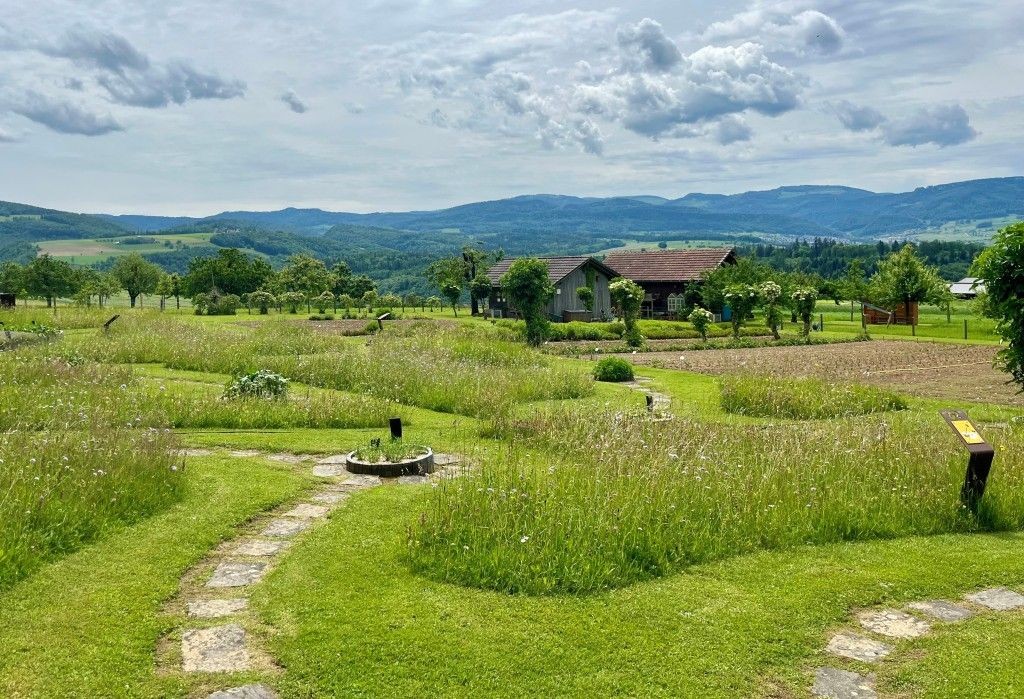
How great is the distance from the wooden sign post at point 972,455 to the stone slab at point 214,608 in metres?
6.68

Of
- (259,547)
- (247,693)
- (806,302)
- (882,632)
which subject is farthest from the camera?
(806,302)

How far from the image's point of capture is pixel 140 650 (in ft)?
17.5

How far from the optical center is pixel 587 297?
5100 cm

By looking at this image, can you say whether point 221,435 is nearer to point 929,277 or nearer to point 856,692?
point 856,692

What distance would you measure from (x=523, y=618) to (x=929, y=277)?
5572 cm

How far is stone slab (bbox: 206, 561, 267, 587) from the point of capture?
654 centimetres

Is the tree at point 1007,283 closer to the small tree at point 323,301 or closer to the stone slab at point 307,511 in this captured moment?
the stone slab at point 307,511

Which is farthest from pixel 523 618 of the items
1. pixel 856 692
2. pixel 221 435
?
pixel 221 435

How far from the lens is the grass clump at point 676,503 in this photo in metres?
6.81

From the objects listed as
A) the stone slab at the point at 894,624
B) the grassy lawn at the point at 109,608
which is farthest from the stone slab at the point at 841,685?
the grassy lawn at the point at 109,608

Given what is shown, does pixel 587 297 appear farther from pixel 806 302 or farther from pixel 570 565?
pixel 570 565

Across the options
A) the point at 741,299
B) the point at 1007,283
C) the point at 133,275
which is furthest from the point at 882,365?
the point at 133,275

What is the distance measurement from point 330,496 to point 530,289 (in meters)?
22.6

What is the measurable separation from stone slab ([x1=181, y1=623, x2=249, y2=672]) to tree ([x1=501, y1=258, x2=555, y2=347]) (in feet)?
84.4
